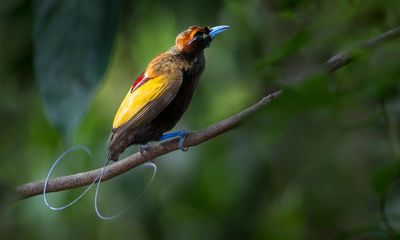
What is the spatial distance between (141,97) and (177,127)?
45.3 inches

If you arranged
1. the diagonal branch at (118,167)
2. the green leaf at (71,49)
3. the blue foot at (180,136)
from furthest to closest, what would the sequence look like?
the green leaf at (71,49)
the blue foot at (180,136)
the diagonal branch at (118,167)

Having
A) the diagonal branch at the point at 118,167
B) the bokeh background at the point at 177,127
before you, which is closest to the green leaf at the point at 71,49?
the bokeh background at the point at 177,127

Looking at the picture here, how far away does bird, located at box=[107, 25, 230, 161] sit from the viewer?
1588 millimetres

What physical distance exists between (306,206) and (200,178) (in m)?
0.58

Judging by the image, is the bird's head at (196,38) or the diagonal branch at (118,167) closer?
the diagonal branch at (118,167)

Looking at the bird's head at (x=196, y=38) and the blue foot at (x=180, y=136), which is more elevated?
the bird's head at (x=196, y=38)

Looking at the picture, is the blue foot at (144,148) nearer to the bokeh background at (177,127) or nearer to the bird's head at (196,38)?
the bird's head at (196,38)

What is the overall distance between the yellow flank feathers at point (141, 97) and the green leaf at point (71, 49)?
0.39 m

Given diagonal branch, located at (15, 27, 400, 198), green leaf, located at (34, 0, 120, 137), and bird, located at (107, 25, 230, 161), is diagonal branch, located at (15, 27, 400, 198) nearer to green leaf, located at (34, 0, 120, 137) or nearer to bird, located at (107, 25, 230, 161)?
bird, located at (107, 25, 230, 161)

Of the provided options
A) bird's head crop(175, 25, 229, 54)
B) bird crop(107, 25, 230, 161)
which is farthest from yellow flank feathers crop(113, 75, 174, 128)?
bird's head crop(175, 25, 229, 54)

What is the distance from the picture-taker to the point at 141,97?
1.59 metres

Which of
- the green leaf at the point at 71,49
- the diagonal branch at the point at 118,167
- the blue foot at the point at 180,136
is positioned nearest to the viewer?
the diagonal branch at the point at 118,167

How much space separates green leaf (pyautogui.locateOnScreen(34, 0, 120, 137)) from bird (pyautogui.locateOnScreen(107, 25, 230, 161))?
0.36m

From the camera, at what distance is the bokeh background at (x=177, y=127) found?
7.00 ft
